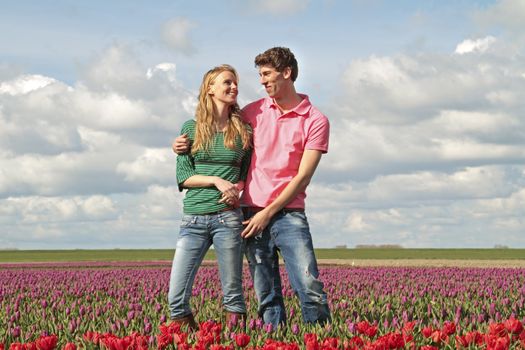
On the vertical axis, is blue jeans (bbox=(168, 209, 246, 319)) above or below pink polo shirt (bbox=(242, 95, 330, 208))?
below

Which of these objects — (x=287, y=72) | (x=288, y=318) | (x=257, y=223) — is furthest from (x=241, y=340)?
(x=288, y=318)

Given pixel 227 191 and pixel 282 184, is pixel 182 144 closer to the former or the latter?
pixel 227 191

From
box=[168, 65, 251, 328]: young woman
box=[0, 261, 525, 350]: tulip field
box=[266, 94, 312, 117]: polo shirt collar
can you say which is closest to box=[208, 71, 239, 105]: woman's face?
box=[168, 65, 251, 328]: young woman

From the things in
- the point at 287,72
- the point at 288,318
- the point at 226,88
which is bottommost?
the point at 288,318

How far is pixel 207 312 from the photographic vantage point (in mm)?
8602

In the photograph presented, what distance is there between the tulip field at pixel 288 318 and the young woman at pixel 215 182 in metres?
0.49

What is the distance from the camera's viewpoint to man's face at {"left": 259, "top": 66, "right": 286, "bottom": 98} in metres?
6.20

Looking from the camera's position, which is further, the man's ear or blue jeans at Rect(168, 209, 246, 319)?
the man's ear

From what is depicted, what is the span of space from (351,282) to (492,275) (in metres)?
4.03

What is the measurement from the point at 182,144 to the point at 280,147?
842 mm

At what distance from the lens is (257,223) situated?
600cm

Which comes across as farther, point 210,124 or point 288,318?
point 288,318

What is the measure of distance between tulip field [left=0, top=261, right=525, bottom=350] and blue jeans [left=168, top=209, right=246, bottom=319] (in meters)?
0.25

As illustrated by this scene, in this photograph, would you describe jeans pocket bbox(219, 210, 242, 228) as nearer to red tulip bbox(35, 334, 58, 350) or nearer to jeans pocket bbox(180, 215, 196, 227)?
jeans pocket bbox(180, 215, 196, 227)
